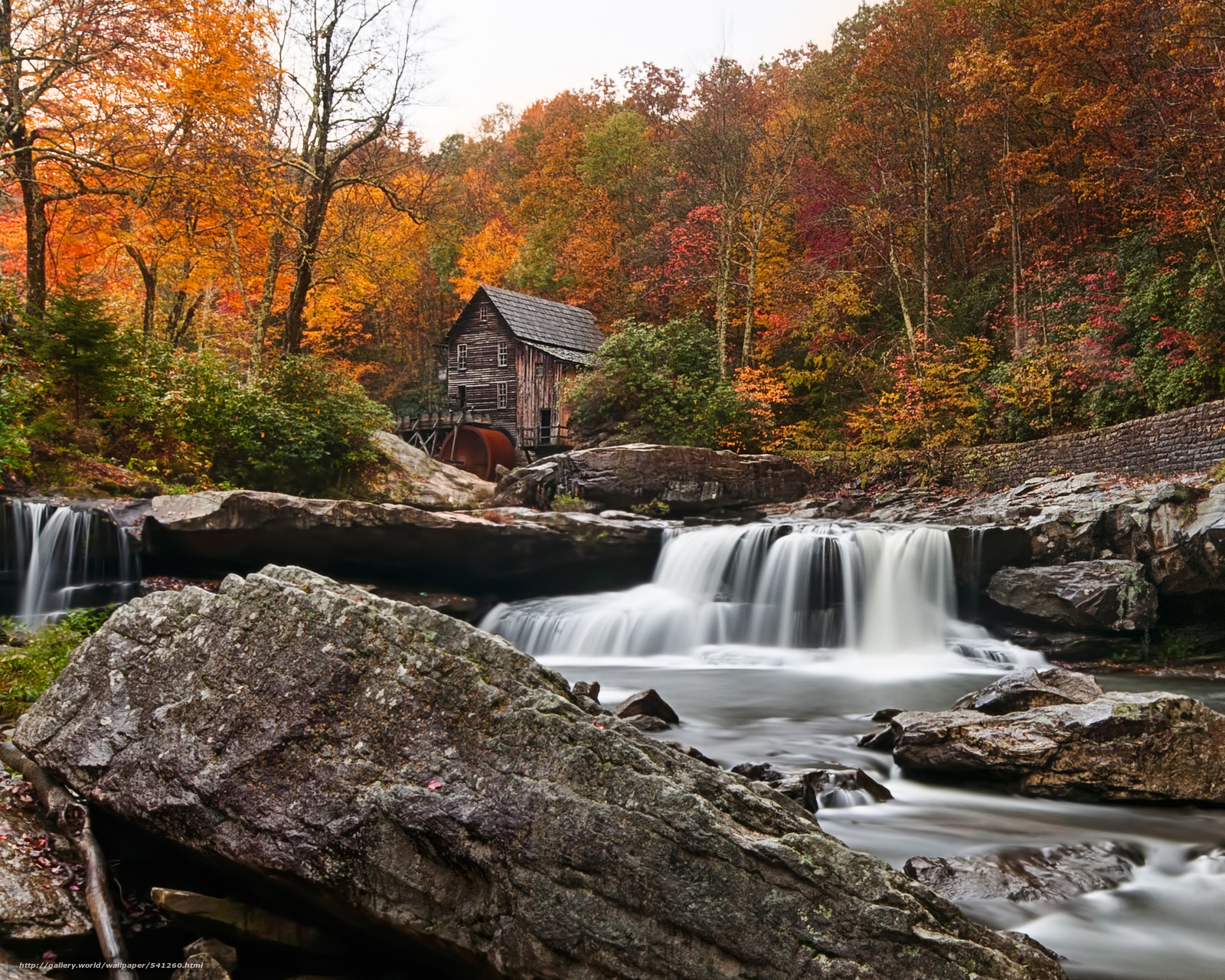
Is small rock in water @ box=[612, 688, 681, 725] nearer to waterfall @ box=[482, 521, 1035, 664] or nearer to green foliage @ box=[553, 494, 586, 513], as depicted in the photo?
waterfall @ box=[482, 521, 1035, 664]

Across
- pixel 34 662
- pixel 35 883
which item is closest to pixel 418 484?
pixel 34 662

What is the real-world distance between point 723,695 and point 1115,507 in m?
6.86

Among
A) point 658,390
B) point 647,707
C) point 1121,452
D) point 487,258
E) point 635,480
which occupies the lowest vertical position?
point 647,707

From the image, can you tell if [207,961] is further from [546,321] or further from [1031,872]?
[546,321]

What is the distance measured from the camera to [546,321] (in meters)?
36.3

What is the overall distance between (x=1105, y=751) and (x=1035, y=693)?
1203 mm

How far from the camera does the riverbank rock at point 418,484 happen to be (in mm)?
17750

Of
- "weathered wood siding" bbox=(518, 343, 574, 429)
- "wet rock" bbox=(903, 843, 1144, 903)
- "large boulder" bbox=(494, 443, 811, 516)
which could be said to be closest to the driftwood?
"wet rock" bbox=(903, 843, 1144, 903)

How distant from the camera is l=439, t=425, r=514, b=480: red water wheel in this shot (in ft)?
107

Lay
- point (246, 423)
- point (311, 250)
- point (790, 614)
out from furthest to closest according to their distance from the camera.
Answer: point (311, 250) → point (246, 423) → point (790, 614)

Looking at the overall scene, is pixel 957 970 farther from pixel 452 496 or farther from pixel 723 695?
pixel 452 496

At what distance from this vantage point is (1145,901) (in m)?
4.46

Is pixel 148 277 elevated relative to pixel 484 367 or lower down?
elevated

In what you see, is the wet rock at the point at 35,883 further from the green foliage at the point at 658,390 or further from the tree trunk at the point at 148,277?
the green foliage at the point at 658,390
